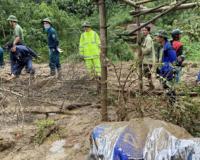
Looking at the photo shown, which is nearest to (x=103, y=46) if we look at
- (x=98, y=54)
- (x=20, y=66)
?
(x=98, y=54)

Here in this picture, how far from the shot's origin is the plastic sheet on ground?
559cm

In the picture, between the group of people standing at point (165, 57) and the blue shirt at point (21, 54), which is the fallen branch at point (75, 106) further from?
the blue shirt at point (21, 54)

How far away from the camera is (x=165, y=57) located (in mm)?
9203

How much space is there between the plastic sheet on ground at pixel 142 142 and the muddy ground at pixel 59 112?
913 mm

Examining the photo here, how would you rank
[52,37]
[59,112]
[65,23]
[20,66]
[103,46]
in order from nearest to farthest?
[103,46], [59,112], [20,66], [52,37], [65,23]

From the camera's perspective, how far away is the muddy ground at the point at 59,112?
7.50m

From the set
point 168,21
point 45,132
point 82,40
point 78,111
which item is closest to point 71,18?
point 168,21

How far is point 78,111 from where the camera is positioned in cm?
940

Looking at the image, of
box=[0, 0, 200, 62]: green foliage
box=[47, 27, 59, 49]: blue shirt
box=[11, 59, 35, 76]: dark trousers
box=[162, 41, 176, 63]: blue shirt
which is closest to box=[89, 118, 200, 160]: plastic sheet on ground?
box=[162, 41, 176, 63]: blue shirt

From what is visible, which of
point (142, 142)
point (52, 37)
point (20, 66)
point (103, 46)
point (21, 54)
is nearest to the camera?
point (142, 142)

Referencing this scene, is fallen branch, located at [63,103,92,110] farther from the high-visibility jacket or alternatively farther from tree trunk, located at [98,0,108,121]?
tree trunk, located at [98,0,108,121]

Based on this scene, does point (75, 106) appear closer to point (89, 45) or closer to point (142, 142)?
point (89, 45)

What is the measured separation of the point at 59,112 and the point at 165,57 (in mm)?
2070

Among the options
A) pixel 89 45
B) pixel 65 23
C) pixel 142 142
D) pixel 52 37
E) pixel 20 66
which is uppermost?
pixel 65 23
